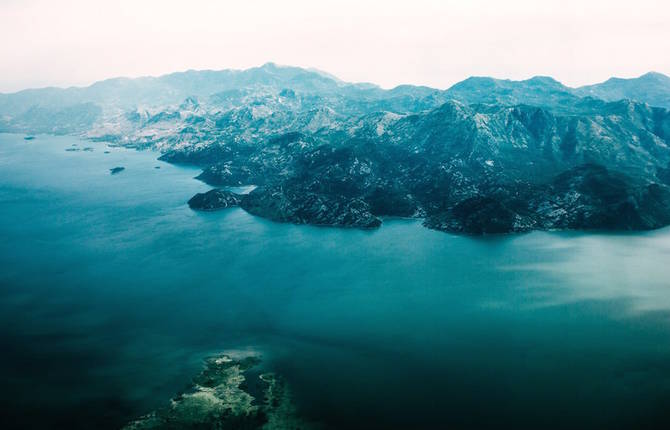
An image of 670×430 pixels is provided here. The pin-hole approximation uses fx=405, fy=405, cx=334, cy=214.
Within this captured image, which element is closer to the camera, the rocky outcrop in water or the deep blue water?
the rocky outcrop in water

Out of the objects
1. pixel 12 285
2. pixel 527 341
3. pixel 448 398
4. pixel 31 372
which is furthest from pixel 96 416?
pixel 527 341

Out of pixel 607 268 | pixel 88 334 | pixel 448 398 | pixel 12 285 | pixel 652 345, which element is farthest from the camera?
pixel 607 268

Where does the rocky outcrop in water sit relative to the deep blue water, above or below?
below

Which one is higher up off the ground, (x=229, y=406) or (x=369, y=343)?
(x=369, y=343)

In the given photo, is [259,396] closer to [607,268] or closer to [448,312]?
[448,312]

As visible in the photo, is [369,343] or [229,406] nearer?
[229,406]

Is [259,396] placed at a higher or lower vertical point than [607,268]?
lower

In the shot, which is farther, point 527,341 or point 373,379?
point 527,341

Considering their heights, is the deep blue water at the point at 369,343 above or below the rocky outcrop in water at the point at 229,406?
above

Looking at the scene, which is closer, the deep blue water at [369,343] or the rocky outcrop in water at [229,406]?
the rocky outcrop in water at [229,406]

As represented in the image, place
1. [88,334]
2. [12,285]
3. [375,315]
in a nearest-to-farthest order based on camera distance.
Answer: [88,334]
[375,315]
[12,285]
